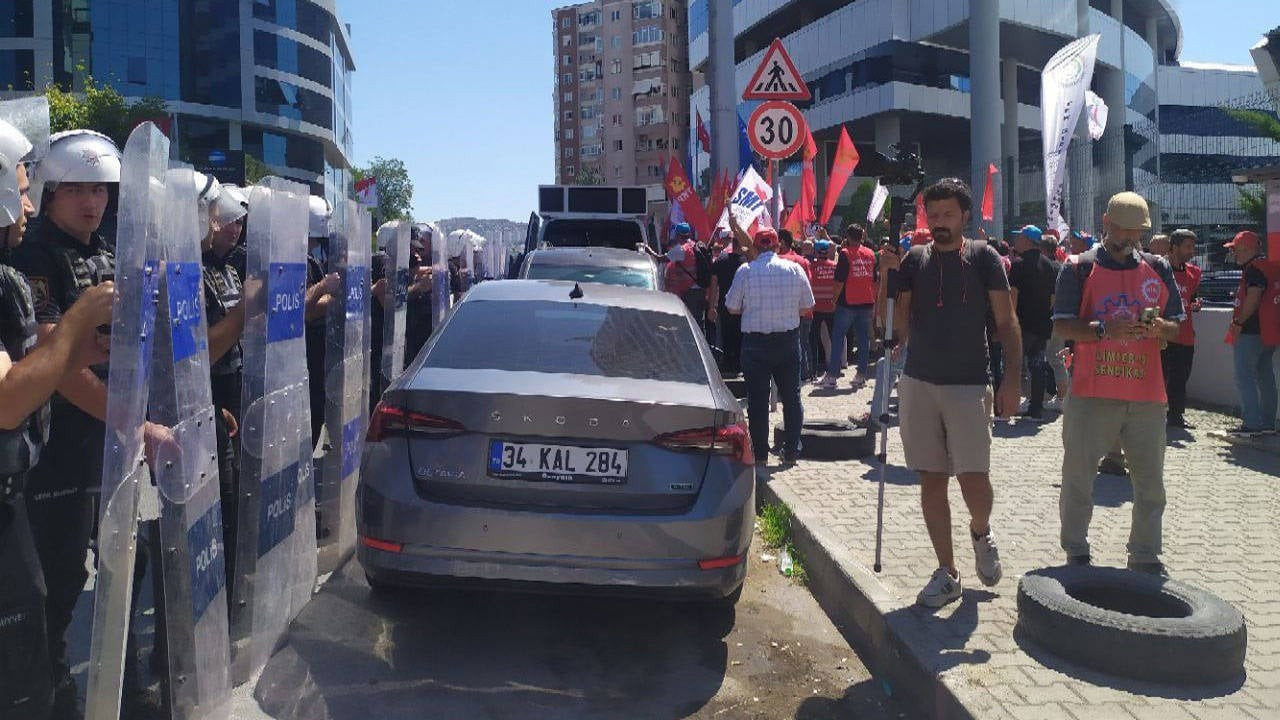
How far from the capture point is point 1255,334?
375 inches

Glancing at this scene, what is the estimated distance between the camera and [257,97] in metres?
73.9

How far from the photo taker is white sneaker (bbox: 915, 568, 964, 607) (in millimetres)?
4914

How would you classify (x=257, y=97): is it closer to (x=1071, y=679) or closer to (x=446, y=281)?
(x=446, y=281)

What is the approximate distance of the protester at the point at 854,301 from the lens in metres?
13.7

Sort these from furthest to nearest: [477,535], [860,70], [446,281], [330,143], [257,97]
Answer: [330,143] → [257,97] → [860,70] → [446,281] → [477,535]

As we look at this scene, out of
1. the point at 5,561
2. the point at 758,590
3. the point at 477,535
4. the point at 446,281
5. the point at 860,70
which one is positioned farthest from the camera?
the point at 860,70

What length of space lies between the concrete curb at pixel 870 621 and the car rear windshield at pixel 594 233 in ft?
37.4

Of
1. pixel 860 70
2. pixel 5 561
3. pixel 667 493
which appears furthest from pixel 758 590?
pixel 860 70

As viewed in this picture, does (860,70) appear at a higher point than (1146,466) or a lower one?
higher

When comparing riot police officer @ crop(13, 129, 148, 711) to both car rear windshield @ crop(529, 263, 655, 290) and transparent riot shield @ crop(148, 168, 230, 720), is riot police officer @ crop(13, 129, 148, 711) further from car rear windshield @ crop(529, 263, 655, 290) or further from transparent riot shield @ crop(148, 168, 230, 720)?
car rear windshield @ crop(529, 263, 655, 290)

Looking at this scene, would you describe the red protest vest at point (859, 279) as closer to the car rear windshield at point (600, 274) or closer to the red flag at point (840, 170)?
the red flag at point (840, 170)

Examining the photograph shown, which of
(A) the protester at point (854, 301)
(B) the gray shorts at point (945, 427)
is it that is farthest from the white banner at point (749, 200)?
(B) the gray shorts at point (945, 427)

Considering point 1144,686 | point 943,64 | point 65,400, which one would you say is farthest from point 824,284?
point 943,64

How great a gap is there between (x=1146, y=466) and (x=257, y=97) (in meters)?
76.6
